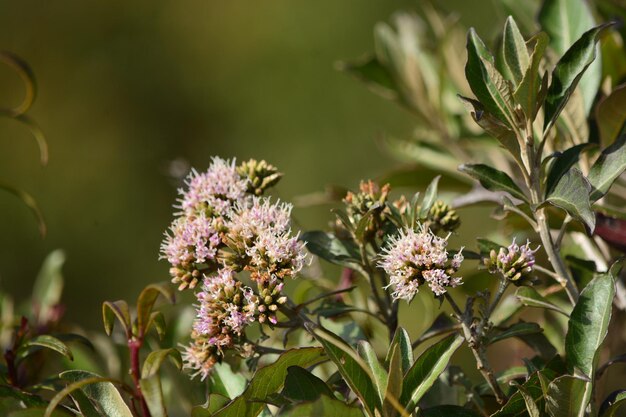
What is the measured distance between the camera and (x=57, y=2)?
160 inches

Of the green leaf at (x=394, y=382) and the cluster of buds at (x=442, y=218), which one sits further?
the cluster of buds at (x=442, y=218)

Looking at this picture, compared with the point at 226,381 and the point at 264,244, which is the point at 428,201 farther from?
the point at 226,381

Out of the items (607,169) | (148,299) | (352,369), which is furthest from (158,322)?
(607,169)

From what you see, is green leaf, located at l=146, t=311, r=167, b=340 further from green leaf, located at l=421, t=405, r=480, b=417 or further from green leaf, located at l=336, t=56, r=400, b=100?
green leaf, located at l=336, t=56, r=400, b=100

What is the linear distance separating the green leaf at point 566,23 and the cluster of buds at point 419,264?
39cm

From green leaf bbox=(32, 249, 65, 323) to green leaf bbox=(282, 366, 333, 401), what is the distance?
2.19 feet

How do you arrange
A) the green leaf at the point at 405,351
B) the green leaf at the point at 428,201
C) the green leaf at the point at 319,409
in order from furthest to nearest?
1. the green leaf at the point at 428,201
2. the green leaf at the point at 405,351
3. the green leaf at the point at 319,409

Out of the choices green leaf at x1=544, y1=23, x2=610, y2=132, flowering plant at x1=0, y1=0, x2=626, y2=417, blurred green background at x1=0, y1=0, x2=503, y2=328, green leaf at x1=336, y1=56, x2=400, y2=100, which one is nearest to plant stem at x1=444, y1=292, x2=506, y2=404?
flowering plant at x1=0, y1=0, x2=626, y2=417

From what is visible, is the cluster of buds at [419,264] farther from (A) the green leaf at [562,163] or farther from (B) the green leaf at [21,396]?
(B) the green leaf at [21,396]

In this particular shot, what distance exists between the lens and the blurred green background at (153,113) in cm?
347

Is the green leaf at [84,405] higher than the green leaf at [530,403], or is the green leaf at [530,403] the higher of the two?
the green leaf at [84,405]

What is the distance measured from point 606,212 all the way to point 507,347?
597mm

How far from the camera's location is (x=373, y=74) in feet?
4.95

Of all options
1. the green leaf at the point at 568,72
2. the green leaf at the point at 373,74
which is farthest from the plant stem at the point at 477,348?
the green leaf at the point at 373,74
